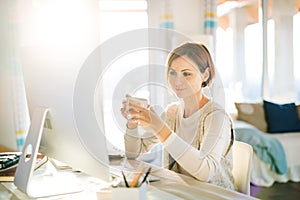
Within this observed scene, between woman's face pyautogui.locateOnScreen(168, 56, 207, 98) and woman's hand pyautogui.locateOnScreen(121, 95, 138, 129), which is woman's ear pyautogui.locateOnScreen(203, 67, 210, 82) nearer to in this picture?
woman's face pyautogui.locateOnScreen(168, 56, 207, 98)

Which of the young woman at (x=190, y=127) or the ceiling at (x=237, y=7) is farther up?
the ceiling at (x=237, y=7)

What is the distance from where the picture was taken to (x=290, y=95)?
407 centimetres

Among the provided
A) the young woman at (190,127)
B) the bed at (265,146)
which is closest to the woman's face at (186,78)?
the young woman at (190,127)

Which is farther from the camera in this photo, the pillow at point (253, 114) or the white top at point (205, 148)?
the pillow at point (253, 114)

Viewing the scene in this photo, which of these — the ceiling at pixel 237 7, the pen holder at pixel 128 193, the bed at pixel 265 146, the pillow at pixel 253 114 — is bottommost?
the bed at pixel 265 146

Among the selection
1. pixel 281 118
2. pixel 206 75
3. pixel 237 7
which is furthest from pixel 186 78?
pixel 237 7

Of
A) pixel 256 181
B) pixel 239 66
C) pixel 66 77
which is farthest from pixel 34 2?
pixel 239 66

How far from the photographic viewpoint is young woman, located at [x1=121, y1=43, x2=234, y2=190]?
1125 millimetres

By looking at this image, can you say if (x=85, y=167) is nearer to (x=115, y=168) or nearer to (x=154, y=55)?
(x=115, y=168)

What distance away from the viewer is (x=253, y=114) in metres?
3.75

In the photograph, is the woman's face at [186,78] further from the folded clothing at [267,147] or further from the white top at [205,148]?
the folded clothing at [267,147]

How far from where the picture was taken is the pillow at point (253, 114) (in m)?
3.66

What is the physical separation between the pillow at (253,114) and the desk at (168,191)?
2.75m

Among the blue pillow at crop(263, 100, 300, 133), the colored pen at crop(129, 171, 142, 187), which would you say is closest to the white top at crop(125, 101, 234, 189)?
the colored pen at crop(129, 171, 142, 187)
